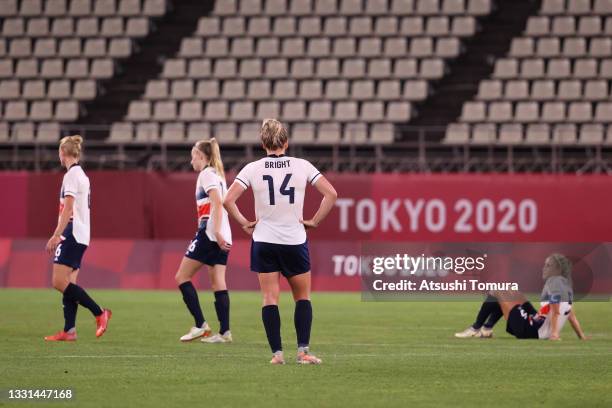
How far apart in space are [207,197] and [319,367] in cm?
401

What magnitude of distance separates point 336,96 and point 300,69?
138cm

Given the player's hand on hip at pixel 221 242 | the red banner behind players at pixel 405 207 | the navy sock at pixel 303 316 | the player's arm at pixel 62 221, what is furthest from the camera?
the red banner behind players at pixel 405 207

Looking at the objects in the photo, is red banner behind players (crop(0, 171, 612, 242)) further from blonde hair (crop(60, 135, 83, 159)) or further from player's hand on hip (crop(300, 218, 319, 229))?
player's hand on hip (crop(300, 218, 319, 229))

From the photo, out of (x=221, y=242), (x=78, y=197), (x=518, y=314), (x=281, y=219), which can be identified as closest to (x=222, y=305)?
(x=221, y=242)

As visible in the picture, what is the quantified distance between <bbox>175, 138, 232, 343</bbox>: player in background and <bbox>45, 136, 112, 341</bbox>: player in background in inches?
37.1

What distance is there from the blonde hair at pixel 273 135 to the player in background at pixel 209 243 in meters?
3.35

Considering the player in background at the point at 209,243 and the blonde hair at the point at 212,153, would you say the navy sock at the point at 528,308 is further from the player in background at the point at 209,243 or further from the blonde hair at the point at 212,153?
the blonde hair at the point at 212,153

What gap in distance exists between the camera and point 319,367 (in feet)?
36.5

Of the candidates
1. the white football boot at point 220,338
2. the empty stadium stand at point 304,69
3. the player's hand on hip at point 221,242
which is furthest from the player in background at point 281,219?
the empty stadium stand at point 304,69

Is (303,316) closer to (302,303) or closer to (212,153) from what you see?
(302,303)

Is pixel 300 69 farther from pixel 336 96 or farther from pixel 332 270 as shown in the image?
pixel 332 270

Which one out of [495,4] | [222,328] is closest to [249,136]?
[495,4]

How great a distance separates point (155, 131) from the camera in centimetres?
3061

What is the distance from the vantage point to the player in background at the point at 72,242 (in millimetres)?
14180
